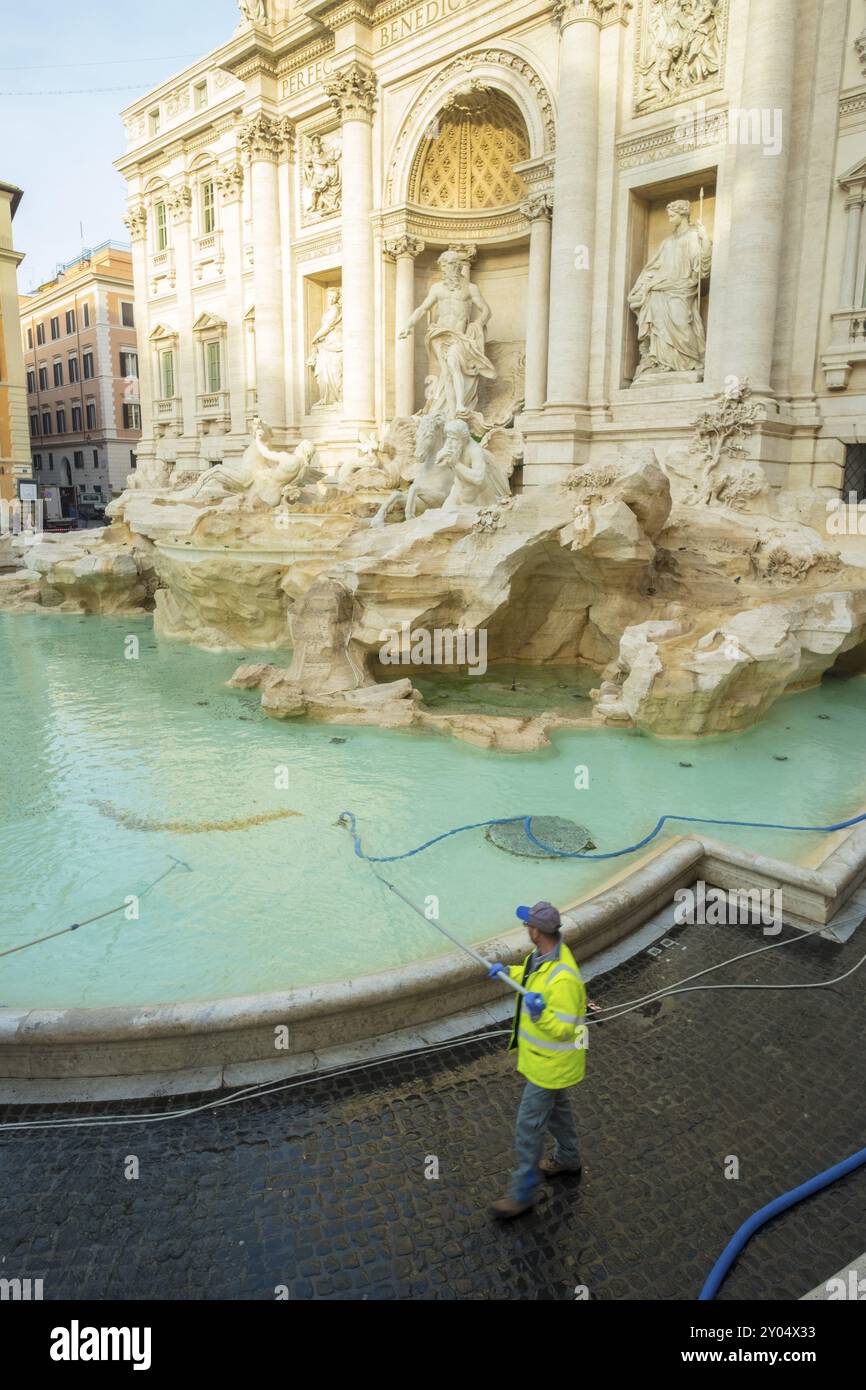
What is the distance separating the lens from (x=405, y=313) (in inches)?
784

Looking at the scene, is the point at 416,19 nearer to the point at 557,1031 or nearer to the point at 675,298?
the point at 675,298

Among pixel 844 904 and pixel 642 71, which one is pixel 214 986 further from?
pixel 642 71

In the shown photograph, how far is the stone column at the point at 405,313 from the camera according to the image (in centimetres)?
1961

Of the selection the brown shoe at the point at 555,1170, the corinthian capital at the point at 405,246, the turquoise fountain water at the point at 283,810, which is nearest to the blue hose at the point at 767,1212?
the brown shoe at the point at 555,1170

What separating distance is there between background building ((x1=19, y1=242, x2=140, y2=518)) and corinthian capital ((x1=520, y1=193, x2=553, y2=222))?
28255 mm

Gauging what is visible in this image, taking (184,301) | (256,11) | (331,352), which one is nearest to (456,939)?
(331,352)

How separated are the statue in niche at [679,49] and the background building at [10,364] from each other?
26.8 metres

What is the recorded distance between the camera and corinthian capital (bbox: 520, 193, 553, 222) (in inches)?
665

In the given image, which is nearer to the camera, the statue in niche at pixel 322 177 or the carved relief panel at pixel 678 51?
the carved relief panel at pixel 678 51

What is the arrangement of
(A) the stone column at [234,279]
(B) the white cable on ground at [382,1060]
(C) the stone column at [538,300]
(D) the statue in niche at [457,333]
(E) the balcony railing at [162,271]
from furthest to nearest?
(E) the balcony railing at [162,271]
(A) the stone column at [234,279]
(D) the statue in niche at [457,333]
(C) the stone column at [538,300]
(B) the white cable on ground at [382,1060]

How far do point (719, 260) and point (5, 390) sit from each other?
2854cm

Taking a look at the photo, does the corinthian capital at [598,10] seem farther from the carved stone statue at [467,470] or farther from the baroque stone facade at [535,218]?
the carved stone statue at [467,470]
